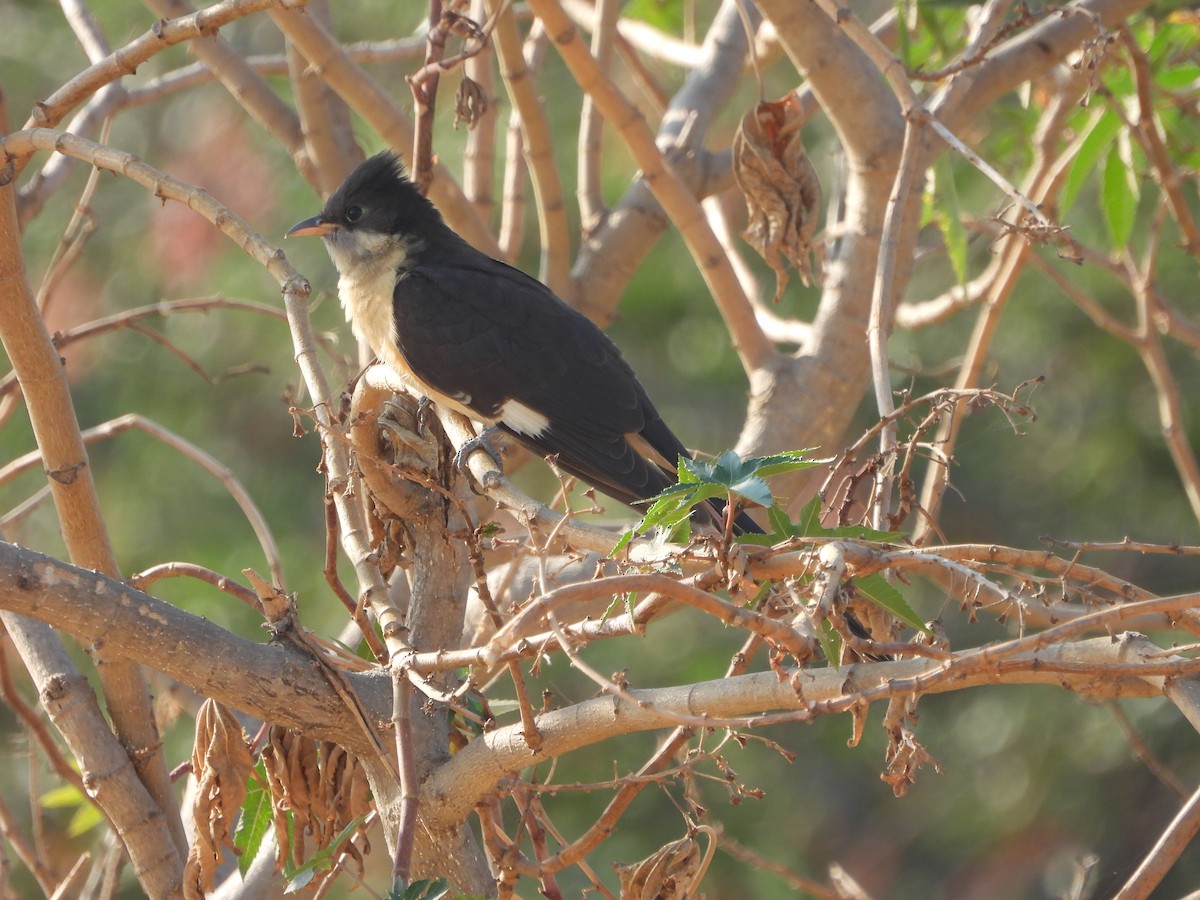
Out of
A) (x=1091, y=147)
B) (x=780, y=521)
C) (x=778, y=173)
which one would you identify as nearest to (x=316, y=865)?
(x=780, y=521)

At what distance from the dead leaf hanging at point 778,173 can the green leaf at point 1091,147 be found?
952 mm

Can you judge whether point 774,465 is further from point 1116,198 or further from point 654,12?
point 654,12

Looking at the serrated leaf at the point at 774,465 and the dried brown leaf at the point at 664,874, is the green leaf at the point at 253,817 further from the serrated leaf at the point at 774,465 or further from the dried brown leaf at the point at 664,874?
the serrated leaf at the point at 774,465

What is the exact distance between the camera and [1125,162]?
4.05 meters

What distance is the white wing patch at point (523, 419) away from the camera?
3686mm

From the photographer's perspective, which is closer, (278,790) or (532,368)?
(278,790)

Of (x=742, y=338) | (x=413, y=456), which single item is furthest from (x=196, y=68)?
(x=413, y=456)

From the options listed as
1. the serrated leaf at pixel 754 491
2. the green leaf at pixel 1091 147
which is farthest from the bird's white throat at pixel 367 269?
the serrated leaf at pixel 754 491

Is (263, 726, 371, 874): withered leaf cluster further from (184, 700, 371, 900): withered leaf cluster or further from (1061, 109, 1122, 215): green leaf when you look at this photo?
(1061, 109, 1122, 215): green leaf

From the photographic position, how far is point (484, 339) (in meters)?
3.80

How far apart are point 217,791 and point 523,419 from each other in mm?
1737

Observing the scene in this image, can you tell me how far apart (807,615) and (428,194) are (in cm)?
277

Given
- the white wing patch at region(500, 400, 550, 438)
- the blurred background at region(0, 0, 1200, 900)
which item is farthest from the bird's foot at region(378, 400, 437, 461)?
the blurred background at region(0, 0, 1200, 900)

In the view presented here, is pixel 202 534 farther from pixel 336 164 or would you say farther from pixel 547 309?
pixel 547 309
